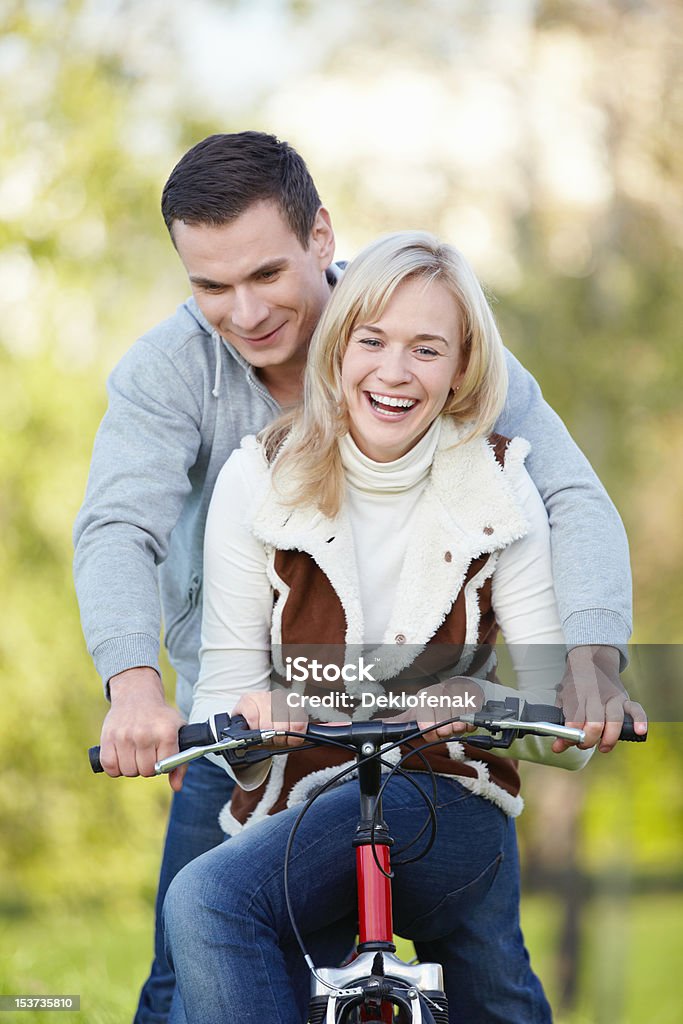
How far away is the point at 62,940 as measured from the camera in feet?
26.4

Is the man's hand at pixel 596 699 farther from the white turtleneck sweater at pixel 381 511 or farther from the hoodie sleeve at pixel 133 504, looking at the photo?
the hoodie sleeve at pixel 133 504

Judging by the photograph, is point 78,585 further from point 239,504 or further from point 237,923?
point 237,923

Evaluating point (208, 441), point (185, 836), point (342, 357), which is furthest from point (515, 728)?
point (185, 836)

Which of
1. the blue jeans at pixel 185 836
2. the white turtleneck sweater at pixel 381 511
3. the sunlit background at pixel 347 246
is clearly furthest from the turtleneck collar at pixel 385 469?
the sunlit background at pixel 347 246

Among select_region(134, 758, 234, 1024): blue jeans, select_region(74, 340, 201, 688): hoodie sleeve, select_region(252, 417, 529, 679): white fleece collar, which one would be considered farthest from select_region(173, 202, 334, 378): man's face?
select_region(134, 758, 234, 1024): blue jeans

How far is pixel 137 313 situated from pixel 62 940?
403cm

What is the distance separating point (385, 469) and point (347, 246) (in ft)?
21.8

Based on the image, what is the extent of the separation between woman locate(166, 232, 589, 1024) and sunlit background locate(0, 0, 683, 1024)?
487cm

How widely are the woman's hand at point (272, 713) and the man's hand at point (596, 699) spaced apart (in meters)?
0.43

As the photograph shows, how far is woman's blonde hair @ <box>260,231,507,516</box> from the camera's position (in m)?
2.44

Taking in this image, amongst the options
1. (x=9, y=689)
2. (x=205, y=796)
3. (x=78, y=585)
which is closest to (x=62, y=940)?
(x=9, y=689)

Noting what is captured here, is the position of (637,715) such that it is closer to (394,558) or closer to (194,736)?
(394,558)

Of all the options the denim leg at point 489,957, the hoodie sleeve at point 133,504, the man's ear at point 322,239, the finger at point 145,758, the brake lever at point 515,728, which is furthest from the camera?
the man's ear at point 322,239

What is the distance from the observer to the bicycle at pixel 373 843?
1888 mm
